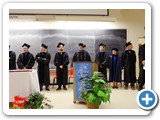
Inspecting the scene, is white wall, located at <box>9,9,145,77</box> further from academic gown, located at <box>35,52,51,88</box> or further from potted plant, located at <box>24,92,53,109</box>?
potted plant, located at <box>24,92,53,109</box>

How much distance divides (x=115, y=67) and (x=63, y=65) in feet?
4.21

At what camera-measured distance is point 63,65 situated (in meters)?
5.45

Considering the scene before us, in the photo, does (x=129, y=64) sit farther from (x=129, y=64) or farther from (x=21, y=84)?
(x=21, y=84)

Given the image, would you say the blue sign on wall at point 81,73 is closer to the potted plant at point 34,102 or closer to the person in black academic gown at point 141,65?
the potted plant at point 34,102

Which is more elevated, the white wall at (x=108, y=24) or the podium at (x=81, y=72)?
the white wall at (x=108, y=24)

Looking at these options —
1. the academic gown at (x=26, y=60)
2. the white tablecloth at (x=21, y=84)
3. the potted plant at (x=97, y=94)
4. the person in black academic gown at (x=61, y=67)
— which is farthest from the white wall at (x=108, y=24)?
the potted plant at (x=97, y=94)

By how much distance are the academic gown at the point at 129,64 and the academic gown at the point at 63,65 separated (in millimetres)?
1378

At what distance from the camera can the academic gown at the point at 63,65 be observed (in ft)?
17.9

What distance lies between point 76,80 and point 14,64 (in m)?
2.09

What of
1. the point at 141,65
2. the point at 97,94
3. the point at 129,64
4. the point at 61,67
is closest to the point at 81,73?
the point at 97,94

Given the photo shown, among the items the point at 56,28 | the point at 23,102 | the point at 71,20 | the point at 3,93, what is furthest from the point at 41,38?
the point at 3,93

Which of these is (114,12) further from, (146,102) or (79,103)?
(146,102)

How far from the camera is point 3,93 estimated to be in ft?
6.15
